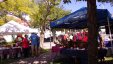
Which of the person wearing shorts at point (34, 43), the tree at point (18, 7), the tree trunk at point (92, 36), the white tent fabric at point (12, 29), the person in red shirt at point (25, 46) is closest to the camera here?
the tree trunk at point (92, 36)

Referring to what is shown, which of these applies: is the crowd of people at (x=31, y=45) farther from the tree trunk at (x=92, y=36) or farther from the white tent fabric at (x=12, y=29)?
the tree trunk at (x=92, y=36)

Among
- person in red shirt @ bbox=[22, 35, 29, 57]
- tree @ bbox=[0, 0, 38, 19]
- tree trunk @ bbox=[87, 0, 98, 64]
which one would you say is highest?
tree @ bbox=[0, 0, 38, 19]

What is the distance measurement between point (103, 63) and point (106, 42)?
677cm

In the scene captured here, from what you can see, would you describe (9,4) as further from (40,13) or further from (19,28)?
(19,28)

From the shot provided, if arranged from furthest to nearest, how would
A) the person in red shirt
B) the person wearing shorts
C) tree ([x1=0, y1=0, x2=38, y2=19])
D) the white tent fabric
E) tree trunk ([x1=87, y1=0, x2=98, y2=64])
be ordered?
1. tree ([x1=0, y1=0, x2=38, y2=19])
2. the white tent fabric
3. the person wearing shorts
4. the person in red shirt
5. tree trunk ([x1=87, y1=0, x2=98, y2=64])

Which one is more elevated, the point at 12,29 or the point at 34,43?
the point at 12,29

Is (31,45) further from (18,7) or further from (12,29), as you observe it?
(18,7)

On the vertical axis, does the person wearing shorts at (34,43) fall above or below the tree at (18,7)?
below

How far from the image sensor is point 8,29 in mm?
25344

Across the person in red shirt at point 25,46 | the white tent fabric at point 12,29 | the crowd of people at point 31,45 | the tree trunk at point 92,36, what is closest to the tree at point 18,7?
the white tent fabric at point 12,29

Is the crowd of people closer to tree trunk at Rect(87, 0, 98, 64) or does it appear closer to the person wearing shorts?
the person wearing shorts

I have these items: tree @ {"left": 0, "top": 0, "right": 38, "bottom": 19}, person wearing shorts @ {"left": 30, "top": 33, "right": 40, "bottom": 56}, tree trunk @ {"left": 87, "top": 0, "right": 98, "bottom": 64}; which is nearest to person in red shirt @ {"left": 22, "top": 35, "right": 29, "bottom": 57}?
person wearing shorts @ {"left": 30, "top": 33, "right": 40, "bottom": 56}

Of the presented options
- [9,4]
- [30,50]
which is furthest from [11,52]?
[9,4]

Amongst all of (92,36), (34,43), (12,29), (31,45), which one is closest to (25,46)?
(31,45)
